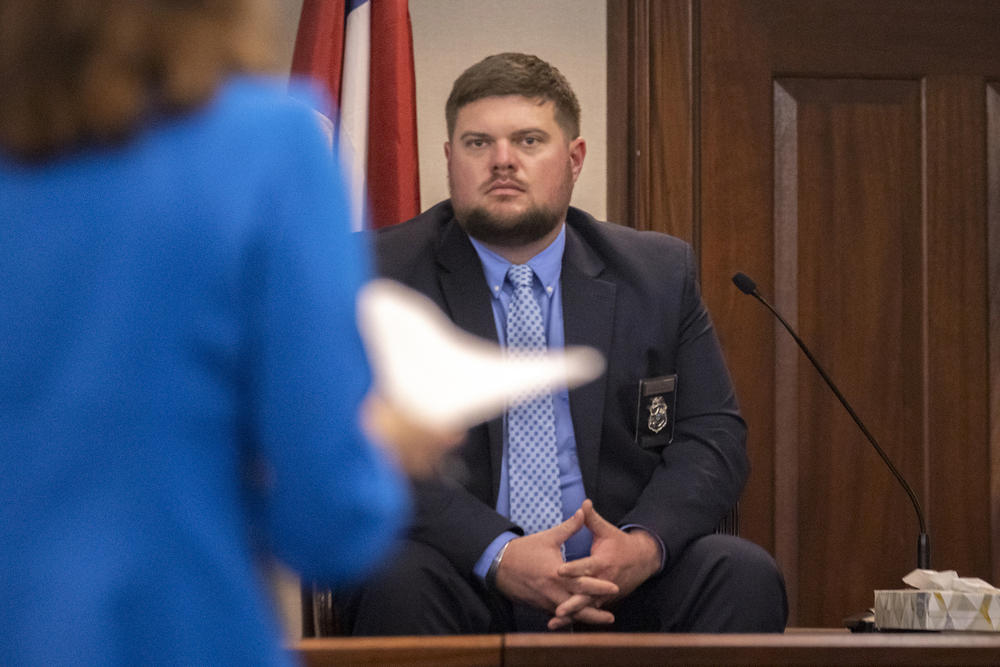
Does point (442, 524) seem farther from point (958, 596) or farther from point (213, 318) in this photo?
point (213, 318)

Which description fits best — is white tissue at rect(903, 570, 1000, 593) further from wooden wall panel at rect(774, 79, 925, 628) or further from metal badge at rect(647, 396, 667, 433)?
wooden wall panel at rect(774, 79, 925, 628)

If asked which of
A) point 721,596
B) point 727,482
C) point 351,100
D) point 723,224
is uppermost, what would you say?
point 351,100

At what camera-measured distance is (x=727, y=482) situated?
228 cm

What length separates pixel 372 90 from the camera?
291cm

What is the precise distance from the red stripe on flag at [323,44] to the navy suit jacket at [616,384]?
561 mm

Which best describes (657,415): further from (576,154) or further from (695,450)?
(576,154)

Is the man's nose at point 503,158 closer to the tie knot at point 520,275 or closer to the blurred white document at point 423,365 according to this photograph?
the tie knot at point 520,275

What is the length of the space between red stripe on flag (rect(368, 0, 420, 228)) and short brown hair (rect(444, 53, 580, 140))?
35 cm

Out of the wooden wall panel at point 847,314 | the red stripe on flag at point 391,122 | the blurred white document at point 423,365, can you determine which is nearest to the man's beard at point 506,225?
the red stripe on flag at point 391,122

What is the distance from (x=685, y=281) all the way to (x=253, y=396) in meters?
1.94

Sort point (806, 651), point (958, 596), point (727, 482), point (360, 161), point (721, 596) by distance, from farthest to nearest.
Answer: point (360, 161) → point (727, 482) → point (721, 596) → point (958, 596) → point (806, 651)

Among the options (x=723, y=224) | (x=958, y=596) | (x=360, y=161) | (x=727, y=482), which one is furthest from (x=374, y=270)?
(x=958, y=596)

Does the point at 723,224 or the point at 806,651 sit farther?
the point at 723,224

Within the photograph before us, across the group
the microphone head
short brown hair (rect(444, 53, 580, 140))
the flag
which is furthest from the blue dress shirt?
the flag
